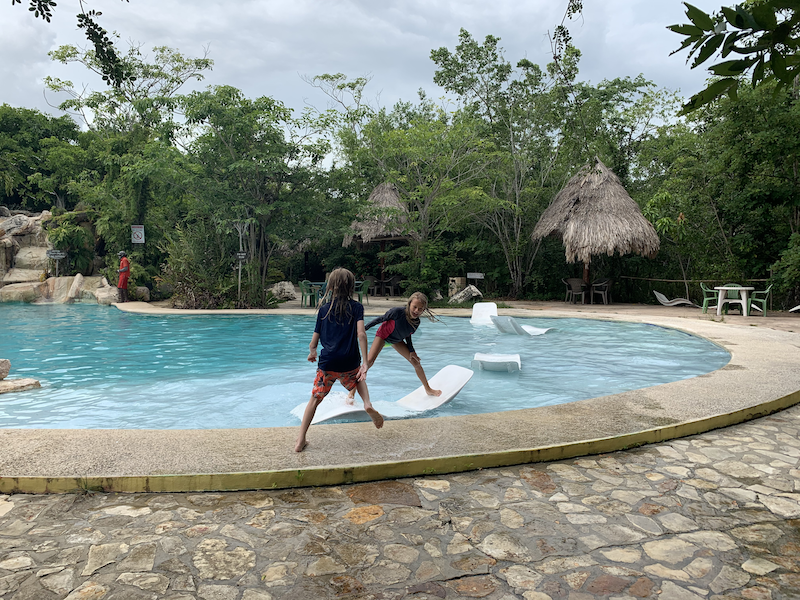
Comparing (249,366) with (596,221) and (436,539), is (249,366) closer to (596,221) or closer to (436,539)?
(436,539)

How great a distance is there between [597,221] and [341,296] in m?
14.8

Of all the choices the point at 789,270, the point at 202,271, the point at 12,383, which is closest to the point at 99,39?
the point at 12,383

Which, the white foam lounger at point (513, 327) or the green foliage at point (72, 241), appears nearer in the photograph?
the white foam lounger at point (513, 327)

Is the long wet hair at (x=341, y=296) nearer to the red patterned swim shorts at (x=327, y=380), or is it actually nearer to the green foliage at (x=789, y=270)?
the red patterned swim shorts at (x=327, y=380)

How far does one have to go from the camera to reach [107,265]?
20.8m

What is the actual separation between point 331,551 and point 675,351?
894 centimetres

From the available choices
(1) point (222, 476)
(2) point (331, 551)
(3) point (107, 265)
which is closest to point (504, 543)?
(2) point (331, 551)

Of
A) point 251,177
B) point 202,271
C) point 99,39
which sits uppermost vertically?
point 251,177

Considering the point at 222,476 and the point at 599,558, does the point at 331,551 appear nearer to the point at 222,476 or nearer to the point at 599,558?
the point at 222,476

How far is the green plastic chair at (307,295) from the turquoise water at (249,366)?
2.32 metres

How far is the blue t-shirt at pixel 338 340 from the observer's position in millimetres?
3820

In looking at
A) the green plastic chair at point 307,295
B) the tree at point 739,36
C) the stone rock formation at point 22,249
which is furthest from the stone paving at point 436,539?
the stone rock formation at point 22,249

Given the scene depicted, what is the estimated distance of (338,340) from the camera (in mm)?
3816

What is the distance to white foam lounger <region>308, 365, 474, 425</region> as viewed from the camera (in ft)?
16.2
